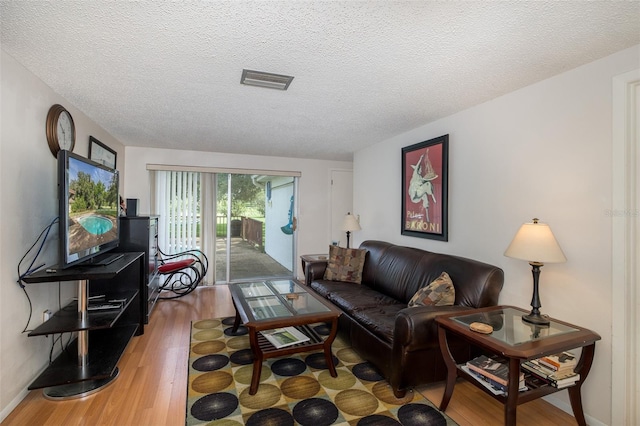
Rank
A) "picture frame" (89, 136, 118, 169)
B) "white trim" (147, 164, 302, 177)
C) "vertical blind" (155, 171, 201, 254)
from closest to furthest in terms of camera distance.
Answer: "picture frame" (89, 136, 118, 169)
"white trim" (147, 164, 302, 177)
"vertical blind" (155, 171, 201, 254)

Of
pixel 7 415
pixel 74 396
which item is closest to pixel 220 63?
pixel 74 396

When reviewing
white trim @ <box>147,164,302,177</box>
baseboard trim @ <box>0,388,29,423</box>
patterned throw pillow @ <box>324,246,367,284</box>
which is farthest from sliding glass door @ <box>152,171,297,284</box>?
baseboard trim @ <box>0,388,29,423</box>

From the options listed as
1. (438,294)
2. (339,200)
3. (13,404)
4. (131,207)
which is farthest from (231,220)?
(438,294)

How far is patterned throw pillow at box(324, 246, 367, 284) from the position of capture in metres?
3.74

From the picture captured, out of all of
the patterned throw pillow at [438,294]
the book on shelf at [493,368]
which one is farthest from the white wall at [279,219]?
the book on shelf at [493,368]

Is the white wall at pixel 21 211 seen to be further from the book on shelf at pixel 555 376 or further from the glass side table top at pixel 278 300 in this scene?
the book on shelf at pixel 555 376

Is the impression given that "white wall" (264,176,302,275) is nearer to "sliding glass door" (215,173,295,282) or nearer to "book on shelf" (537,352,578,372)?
"sliding glass door" (215,173,295,282)

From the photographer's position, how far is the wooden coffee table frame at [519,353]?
1600mm

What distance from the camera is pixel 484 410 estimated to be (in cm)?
205

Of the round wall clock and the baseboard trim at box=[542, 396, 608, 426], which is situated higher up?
the round wall clock

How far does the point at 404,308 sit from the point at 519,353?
1.18 m

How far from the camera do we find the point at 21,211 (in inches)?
81.0

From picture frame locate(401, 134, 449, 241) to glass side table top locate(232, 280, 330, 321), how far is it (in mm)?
1434

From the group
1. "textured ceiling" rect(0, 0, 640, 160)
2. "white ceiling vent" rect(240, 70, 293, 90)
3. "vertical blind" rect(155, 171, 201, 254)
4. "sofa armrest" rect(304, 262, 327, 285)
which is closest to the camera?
"textured ceiling" rect(0, 0, 640, 160)
